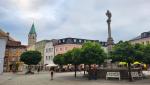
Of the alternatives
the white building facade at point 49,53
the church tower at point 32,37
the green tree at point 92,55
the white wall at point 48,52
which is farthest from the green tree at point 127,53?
the church tower at point 32,37

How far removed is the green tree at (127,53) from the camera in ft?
98.1

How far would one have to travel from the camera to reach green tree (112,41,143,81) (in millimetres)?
29914

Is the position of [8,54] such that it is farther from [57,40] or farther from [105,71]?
[105,71]

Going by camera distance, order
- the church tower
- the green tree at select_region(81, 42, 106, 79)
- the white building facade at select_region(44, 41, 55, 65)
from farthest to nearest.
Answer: the church tower, the white building facade at select_region(44, 41, 55, 65), the green tree at select_region(81, 42, 106, 79)

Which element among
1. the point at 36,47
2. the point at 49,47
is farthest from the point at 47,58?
the point at 36,47

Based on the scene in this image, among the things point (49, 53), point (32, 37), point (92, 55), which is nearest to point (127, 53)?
point (92, 55)

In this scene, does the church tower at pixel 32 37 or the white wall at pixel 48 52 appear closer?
the white wall at pixel 48 52

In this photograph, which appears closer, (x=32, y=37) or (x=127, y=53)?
(x=127, y=53)

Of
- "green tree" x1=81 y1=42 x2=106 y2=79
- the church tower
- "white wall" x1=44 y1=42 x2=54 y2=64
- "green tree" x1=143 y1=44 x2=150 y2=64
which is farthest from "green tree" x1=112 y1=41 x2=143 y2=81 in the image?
the church tower

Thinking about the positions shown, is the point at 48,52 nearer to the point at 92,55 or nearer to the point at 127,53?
the point at 92,55

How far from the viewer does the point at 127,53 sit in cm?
3008

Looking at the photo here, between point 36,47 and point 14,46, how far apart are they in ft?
87.6

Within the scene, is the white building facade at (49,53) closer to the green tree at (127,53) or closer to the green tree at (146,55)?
the green tree at (146,55)

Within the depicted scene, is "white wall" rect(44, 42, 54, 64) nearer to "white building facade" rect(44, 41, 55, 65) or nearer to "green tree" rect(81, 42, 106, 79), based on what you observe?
"white building facade" rect(44, 41, 55, 65)
